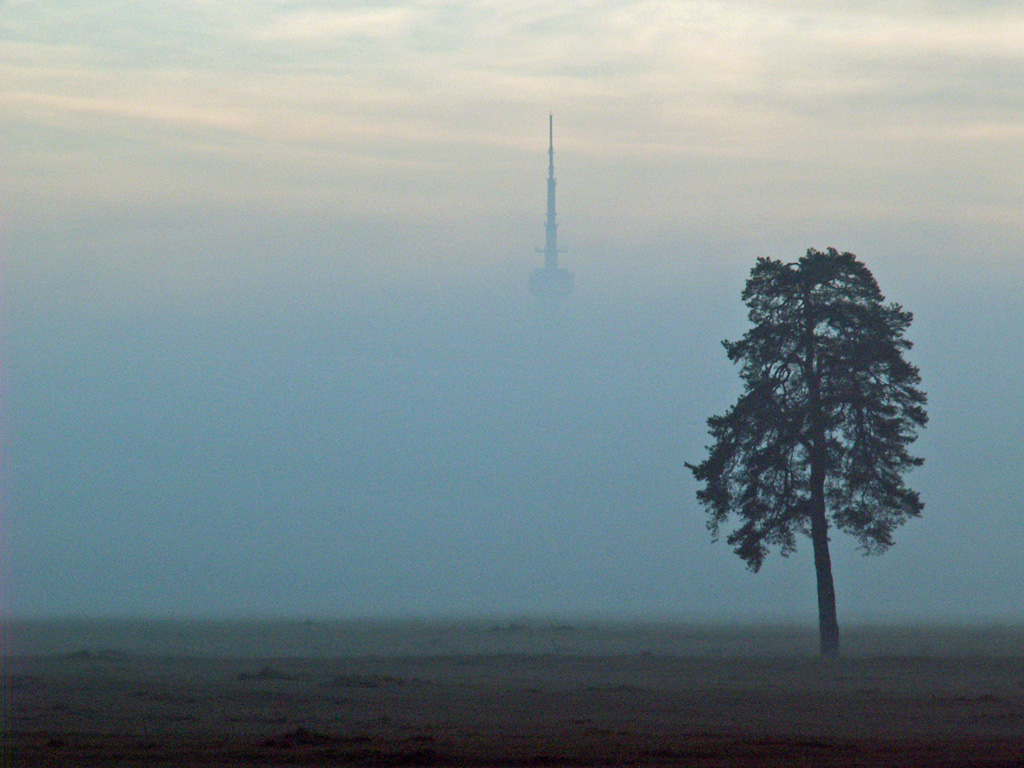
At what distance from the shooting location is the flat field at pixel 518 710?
2006 centimetres

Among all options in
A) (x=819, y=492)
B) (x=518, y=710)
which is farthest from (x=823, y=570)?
(x=518, y=710)

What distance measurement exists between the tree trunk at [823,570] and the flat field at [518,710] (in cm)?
215

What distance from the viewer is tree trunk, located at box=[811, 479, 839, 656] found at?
4209 cm

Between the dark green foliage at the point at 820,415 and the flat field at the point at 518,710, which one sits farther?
the dark green foliage at the point at 820,415

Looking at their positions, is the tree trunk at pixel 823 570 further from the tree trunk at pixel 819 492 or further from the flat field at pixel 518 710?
the flat field at pixel 518 710

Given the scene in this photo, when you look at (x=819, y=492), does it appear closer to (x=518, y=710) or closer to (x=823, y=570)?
(x=823, y=570)

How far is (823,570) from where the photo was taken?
42.7 meters

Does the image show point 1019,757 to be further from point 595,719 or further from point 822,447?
point 822,447

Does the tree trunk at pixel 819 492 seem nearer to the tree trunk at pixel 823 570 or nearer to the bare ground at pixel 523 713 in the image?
the tree trunk at pixel 823 570

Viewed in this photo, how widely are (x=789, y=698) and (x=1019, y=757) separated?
913 cm

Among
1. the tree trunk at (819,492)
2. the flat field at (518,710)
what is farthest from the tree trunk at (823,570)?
the flat field at (518,710)

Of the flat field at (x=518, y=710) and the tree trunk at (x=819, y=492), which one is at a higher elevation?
the tree trunk at (x=819, y=492)

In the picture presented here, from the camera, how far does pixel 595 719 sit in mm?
24828

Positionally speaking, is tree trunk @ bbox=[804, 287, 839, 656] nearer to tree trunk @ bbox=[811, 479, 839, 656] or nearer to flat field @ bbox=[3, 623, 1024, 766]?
tree trunk @ bbox=[811, 479, 839, 656]
